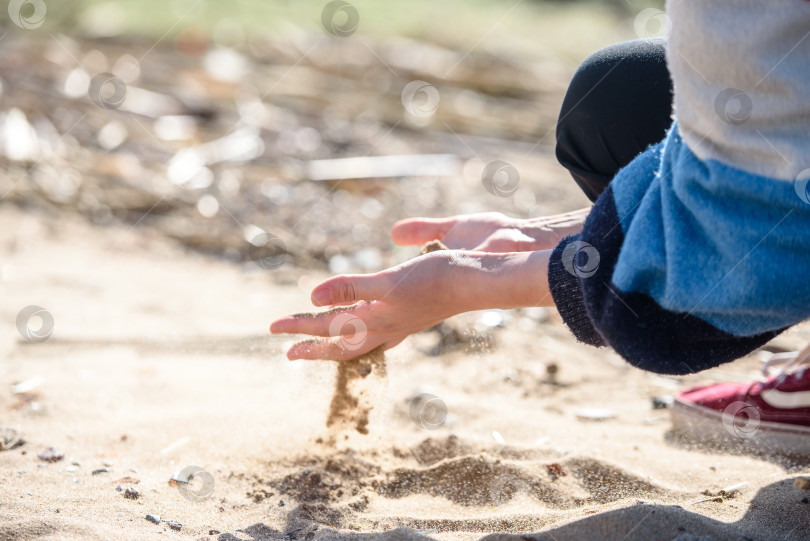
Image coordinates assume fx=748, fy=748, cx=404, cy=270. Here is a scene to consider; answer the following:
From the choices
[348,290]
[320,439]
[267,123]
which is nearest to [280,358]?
[320,439]

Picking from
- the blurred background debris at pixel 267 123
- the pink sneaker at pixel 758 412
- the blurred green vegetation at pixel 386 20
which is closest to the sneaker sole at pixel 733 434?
the pink sneaker at pixel 758 412

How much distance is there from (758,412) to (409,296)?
4.11 feet

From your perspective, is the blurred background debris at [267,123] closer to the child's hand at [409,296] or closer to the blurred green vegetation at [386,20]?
the blurred green vegetation at [386,20]

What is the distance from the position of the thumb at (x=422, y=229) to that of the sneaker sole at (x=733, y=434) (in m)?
0.93

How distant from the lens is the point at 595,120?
1.95 metres

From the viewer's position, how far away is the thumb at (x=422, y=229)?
2283 mm

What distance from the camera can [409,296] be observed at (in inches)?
67.7

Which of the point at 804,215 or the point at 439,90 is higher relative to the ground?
the point at 439,90

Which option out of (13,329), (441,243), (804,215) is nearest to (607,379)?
(441,243)

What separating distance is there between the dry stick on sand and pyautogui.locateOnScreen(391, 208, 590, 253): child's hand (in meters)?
0.11

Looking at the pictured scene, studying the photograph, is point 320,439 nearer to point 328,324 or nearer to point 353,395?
point 353,395

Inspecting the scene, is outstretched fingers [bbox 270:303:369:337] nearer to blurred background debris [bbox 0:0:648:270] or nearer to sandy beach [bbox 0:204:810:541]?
sandy beach [bbox 0:204:810:541]

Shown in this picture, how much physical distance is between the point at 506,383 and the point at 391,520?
114cm

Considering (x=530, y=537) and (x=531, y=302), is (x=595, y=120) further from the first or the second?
(x=530, y=537)
